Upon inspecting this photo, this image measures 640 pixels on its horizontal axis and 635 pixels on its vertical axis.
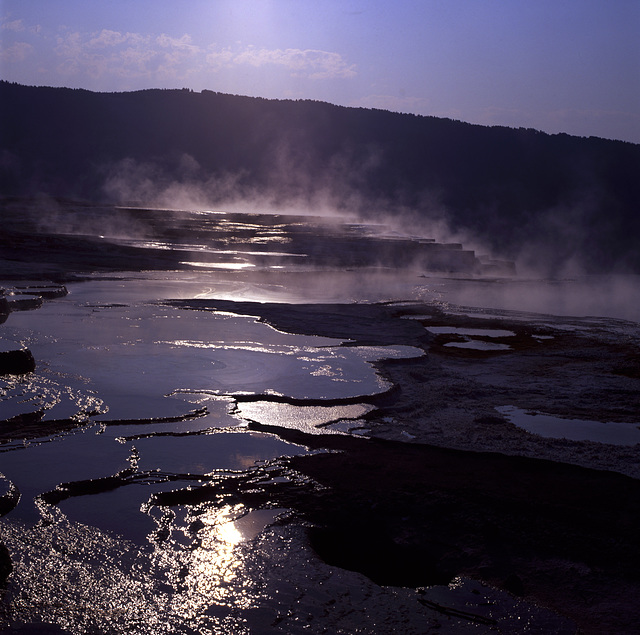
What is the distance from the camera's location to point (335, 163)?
53125 mm

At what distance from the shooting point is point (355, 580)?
2678 mm

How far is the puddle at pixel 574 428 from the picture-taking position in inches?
174

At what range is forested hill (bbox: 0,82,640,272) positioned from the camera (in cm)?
4028

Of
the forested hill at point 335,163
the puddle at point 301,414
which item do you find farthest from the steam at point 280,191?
the puddle at point 301,414

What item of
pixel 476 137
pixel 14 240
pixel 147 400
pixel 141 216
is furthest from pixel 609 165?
pixel 147 400

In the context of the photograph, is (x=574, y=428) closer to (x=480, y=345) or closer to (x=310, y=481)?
(x=310, y=481)

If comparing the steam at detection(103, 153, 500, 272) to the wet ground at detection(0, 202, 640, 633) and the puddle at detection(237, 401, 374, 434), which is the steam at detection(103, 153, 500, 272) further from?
the puddle at detection(237, 401, 374, 434)

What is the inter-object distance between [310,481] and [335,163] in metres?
51.0

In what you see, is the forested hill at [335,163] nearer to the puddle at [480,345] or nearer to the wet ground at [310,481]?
the puddle at [480,345]

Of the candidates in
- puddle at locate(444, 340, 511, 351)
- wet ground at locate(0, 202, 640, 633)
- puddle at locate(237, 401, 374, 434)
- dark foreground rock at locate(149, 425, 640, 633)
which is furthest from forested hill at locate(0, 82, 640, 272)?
dark foreground rock at locate(149, 425, 640, 633)

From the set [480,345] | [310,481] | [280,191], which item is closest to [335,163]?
[280,191]

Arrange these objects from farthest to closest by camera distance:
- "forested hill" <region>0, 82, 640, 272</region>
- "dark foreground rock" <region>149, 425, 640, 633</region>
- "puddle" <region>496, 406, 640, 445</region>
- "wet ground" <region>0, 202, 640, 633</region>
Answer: "forested hill" <region>0, 82, 640, 272</region>, "puddle" <region>496, 406, 640, 445</region>, "dark foreground rock" <region>149, 425, 640, 633</region>, "wet ground" <region>0, 202, 640, 633</region>

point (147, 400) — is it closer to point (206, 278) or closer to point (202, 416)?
point (202, 416)

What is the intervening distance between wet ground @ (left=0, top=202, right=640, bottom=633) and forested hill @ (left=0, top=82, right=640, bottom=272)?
29099mm
